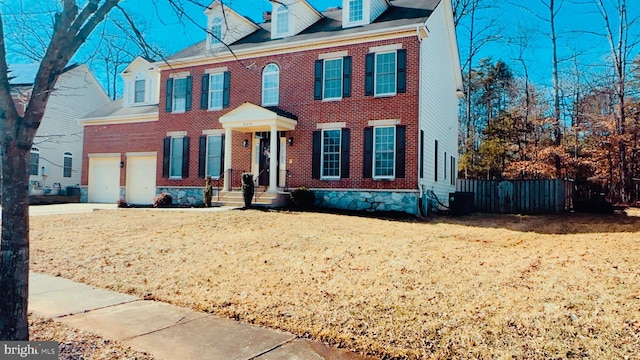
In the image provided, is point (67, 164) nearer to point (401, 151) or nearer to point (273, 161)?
point (273, 161)

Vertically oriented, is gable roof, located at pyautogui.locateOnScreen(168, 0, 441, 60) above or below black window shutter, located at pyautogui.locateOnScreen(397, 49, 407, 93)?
above

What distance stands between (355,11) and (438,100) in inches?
204

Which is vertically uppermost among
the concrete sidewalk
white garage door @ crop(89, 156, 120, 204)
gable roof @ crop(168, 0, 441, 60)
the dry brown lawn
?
gable roof @ crop(168, 0, 441, 60)

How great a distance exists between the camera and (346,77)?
50.5 ft

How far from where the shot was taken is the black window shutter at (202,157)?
59.0 ft

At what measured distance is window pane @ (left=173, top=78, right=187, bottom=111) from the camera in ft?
Result: 61.4

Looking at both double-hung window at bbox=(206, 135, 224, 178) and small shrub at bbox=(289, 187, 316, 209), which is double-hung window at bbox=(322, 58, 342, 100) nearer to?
small shrub at bbox=(289, 187, 316, 209)

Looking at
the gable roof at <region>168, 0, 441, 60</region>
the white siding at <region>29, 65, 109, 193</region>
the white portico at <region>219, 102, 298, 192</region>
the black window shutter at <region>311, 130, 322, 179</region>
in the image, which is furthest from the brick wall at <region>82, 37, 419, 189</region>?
the white siding at <region>29, 65, 109, 193</region>

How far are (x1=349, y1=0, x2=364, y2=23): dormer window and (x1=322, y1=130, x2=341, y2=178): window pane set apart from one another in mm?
4446

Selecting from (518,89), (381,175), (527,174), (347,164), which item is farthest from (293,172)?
(518,89)

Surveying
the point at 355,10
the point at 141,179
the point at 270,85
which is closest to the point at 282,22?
the point at 270,85

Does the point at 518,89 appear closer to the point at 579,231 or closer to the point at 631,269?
the point at 579,231

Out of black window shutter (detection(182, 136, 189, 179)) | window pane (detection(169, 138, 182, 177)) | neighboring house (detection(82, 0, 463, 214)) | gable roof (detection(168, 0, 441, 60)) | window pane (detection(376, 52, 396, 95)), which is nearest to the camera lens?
neighboring house (detection(82, 0, 463, 214))

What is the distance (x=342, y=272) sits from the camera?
19.3 feet
